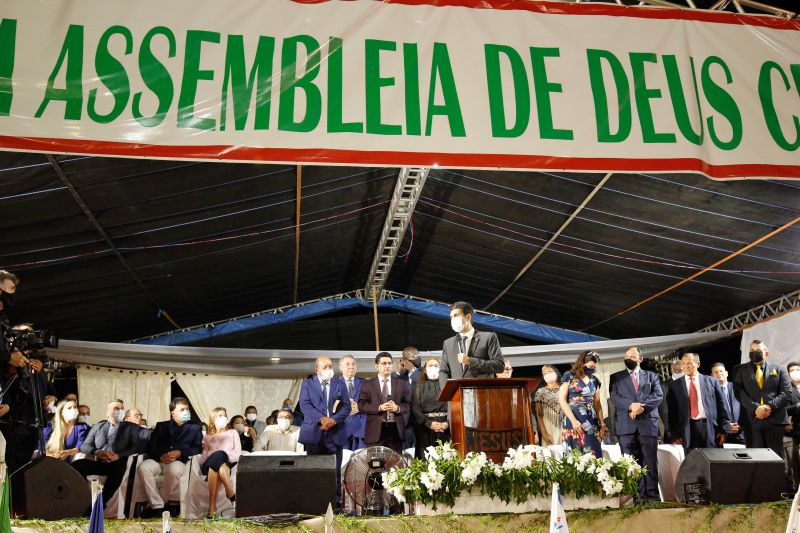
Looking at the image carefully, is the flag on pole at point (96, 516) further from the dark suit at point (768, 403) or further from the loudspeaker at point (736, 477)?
the dark suit at point (768, 403)

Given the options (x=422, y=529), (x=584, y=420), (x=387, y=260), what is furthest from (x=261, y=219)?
(x=422, y=529)

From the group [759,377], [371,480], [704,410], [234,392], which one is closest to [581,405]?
[704,410]

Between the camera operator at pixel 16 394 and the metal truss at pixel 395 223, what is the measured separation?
6.12 m

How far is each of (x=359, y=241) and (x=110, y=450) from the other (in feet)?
22.7

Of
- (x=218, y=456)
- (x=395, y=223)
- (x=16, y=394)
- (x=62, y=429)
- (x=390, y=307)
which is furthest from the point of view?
(x=390, y=307)

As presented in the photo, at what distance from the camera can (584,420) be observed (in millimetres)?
7102

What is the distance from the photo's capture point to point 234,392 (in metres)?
15.4

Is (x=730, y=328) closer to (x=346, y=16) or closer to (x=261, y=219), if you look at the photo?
(x=261, y=219)

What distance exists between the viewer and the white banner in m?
2.46

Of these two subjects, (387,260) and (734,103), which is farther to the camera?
(387,260)

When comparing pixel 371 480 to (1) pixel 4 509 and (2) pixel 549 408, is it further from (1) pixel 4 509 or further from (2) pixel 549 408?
(2) pixel 549 408

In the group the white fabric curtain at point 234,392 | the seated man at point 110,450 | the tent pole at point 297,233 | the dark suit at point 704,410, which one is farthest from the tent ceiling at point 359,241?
the seated man at point 110,450

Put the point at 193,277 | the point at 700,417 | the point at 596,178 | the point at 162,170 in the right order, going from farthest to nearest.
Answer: the point at 193,277
the point at 596,178
the point at 162,170
the point at 700,417

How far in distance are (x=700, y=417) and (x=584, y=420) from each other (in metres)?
1.57
